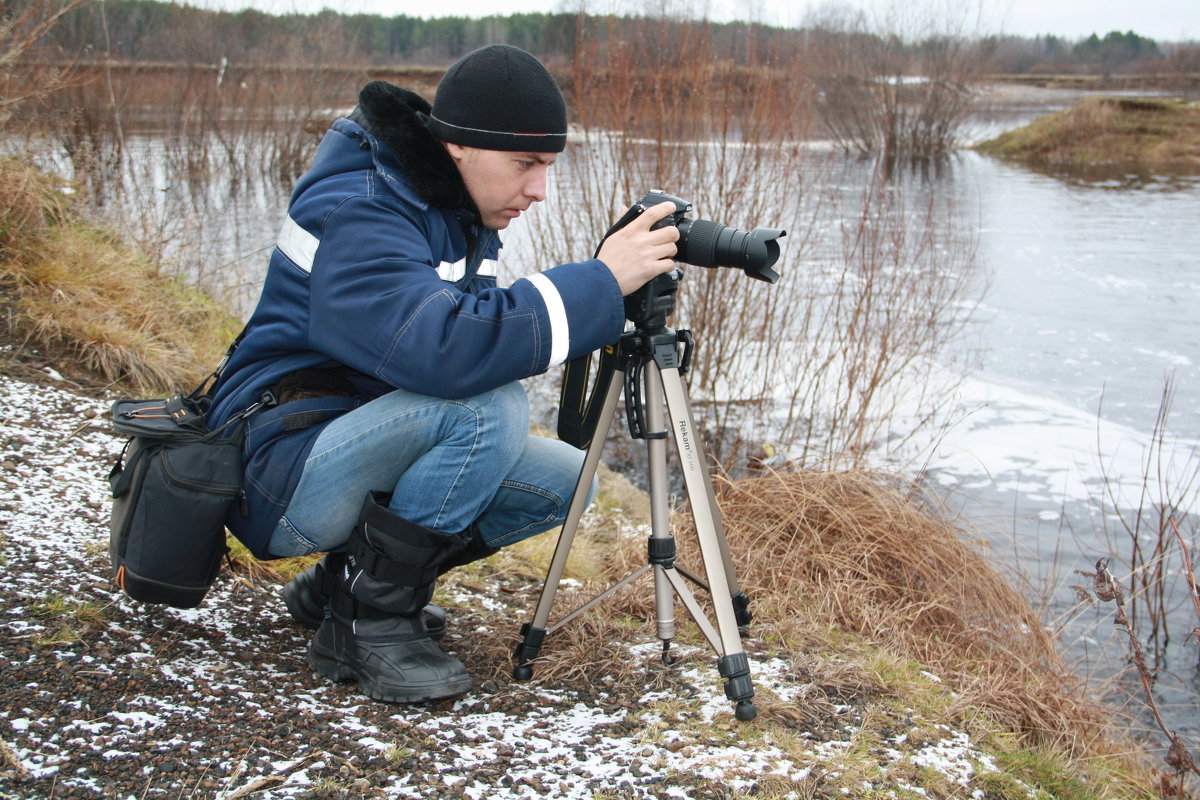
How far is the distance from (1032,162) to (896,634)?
2130cm

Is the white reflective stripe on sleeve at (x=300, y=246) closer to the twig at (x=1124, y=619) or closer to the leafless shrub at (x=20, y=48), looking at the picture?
the twig at (x=1124, y=619)

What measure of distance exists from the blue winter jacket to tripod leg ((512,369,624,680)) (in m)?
0.29

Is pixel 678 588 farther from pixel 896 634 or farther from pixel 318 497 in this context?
pixel 896 634

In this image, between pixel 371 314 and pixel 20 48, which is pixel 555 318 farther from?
pixel 20 48

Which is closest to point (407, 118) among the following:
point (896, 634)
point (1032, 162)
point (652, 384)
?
point (652, 384)

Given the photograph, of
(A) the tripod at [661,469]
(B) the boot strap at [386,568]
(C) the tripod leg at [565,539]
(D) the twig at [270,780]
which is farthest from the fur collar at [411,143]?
(D) the twig at [270,780]

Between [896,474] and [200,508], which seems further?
[896,474]

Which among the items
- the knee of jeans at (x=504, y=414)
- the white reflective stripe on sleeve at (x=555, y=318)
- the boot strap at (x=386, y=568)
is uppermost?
the white reflective stripe on sleeve at (x=555, y=318)

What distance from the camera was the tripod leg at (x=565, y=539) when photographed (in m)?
2.28

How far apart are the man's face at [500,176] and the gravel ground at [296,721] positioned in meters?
1.08

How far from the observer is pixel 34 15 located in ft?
16.1

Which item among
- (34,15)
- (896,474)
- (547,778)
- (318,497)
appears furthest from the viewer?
(34,15)

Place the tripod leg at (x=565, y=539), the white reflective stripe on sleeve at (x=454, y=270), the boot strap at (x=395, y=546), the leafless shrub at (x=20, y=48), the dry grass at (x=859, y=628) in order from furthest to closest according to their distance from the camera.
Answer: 1. the leafless shrub at (x=20, y=48)
2. the dry grass at (x=859, y=628)
3. the tripod leg at (x=565, y=539)
4. the white reflective stripe on sleeve at (x=454, y=270)
5. the boot strap at (x=395, y=546)

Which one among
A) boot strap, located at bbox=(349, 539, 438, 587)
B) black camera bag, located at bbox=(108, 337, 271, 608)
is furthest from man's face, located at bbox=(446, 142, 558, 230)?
boot strap, located at bbox=(349, 539, 438, 587)
